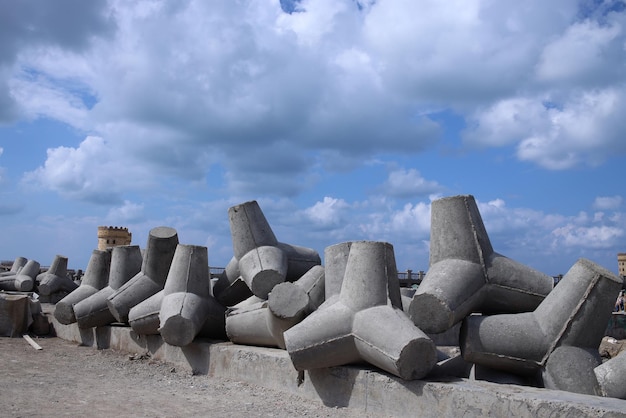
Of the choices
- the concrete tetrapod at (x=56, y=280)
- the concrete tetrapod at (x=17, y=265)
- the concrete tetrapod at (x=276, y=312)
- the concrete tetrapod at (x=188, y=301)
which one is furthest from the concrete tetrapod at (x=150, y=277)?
the concrete tetrapod at (x=17, y=265)

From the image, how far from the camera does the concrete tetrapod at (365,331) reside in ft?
16.3

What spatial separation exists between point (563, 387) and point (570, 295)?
0.80 m

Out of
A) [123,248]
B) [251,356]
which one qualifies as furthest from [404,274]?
[251,356]

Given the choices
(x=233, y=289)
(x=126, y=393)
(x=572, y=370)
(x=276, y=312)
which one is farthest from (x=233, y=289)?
(x=572, y=370)

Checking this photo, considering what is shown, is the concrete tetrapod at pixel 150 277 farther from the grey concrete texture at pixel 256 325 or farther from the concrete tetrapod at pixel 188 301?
the grey concrete texture at pixel 256 325

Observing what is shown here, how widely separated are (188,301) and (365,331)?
10.3ft

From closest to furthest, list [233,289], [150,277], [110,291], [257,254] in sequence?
[257,254], [233,289], [150,277], [110,291]

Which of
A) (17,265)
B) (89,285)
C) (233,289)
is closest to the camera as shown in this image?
(233,289)

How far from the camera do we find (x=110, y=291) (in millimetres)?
9812

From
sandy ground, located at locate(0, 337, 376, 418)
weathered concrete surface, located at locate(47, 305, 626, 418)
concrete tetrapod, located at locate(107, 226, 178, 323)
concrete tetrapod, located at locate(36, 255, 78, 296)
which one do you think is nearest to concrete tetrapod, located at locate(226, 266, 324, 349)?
weathered concrete surface, located at locate(47, 305, 626, 418)

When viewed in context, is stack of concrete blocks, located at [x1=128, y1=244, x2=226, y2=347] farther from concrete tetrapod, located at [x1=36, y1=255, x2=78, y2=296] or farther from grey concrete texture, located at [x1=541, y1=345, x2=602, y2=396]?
concrete tetrapod, located at [x1=36, y1=255, x2=78, y2=296]

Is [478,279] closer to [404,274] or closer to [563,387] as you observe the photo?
[563,387]

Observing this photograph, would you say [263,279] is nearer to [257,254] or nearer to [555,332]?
[257,254]

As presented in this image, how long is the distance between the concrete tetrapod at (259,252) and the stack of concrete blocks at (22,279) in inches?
419
